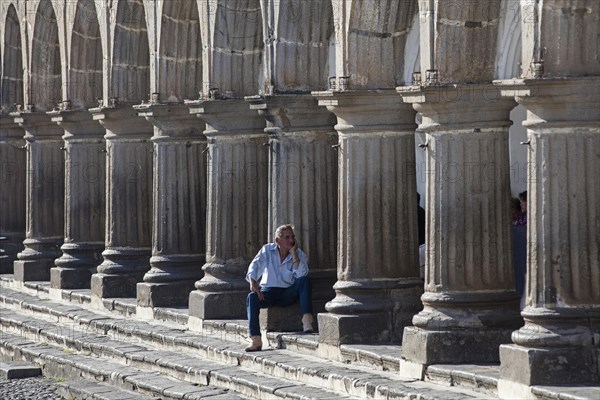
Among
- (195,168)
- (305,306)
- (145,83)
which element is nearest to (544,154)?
(305,306)

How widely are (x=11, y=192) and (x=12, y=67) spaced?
6.14 feet

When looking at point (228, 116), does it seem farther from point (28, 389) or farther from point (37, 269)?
point (37, 269)

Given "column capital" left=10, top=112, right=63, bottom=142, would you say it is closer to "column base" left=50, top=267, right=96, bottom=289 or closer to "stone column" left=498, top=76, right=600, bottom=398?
"column base" left=50, top=267, right=96, bottom=289

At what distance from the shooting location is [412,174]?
54.9ft

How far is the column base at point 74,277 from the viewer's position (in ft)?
81.6

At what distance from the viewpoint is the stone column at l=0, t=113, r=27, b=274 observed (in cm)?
2844

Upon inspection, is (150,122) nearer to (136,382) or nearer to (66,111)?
(66,111)

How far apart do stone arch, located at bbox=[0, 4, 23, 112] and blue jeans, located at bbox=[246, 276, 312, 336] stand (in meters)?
11.6

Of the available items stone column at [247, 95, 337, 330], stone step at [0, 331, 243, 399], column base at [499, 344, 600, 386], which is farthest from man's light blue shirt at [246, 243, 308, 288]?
column base at [499, 344, 600, 386]

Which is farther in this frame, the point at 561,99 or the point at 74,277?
the point at 74,277

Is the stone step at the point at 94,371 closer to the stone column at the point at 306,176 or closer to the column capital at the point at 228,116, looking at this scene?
the stone column at the point at 306,176

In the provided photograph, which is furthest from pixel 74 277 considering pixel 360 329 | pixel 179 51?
pixel 360 329

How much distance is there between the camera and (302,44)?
59.8 ft

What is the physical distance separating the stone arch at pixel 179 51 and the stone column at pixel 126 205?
5.58 feet
